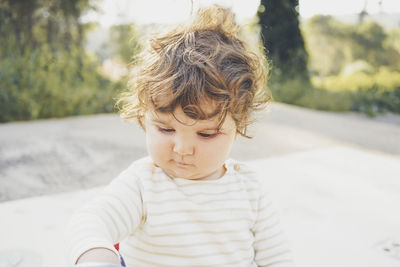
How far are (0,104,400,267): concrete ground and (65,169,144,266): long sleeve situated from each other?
56cm

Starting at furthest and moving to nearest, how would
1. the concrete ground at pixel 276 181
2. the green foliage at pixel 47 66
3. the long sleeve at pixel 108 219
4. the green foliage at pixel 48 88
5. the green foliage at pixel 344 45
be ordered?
1. the green foliage at pixel 344 45
2. the green foliage at pixel 47 66
3. the green foliage at pixel 48 88
4. the concrete ground at pixel 276 181
5. the long sleeve at pixel 108 219

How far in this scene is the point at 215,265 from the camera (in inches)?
36.8

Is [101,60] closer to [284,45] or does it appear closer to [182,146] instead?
[284,45]

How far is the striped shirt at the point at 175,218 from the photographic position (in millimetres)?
871

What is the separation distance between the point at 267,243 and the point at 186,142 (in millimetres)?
424

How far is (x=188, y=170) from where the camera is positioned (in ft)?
3.03

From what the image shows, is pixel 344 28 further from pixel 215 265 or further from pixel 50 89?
pixel 215 265

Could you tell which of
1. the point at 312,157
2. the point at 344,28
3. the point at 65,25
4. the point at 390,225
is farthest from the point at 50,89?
the point at 344,28

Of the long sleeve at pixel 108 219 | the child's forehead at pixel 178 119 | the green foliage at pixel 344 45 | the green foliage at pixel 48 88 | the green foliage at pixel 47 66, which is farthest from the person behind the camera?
the green foliage at pixel 344 45

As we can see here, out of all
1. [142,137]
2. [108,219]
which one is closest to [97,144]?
[142,137]

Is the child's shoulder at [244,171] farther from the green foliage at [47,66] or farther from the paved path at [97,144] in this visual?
the green foliage at [47,66]

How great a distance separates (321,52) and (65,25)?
27.3ft

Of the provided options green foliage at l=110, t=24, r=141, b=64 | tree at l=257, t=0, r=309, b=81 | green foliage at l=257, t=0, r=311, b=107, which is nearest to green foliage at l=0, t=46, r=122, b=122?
green foliage at l=110, t=24, r=141, b=64

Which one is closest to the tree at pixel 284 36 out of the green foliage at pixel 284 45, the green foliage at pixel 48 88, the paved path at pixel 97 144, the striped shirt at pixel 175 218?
the green foliage at pixel 284 45
